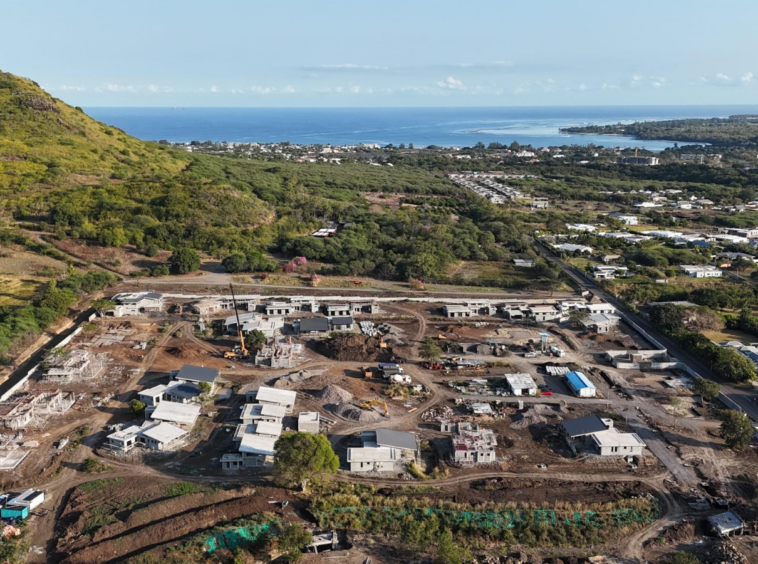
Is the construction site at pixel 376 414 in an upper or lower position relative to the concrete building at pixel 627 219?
lower

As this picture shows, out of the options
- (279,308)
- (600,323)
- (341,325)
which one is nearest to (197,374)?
(341,325)

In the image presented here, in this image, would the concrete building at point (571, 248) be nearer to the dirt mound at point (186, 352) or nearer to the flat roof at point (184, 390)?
the dirt mound at point (186, 352)

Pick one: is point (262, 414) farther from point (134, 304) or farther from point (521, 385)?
point (134, 304)

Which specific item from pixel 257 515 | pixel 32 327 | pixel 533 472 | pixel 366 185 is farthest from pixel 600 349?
pixel 366 185

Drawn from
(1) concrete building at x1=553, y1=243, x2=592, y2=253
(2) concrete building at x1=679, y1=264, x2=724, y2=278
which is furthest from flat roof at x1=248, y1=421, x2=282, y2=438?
(2) concrete building at x1=679, y1=264, x2=724, y2=278

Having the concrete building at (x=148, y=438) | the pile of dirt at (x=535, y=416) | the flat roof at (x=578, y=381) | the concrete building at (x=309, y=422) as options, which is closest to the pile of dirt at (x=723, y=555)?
the pile of dirt at (x=535, y=416)

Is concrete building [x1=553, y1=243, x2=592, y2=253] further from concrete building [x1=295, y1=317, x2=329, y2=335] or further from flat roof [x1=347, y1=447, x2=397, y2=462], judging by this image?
flat roof [x1=347, y1=447, x2=397, y2=462]

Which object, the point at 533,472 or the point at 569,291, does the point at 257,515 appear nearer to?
the point at 533,472
